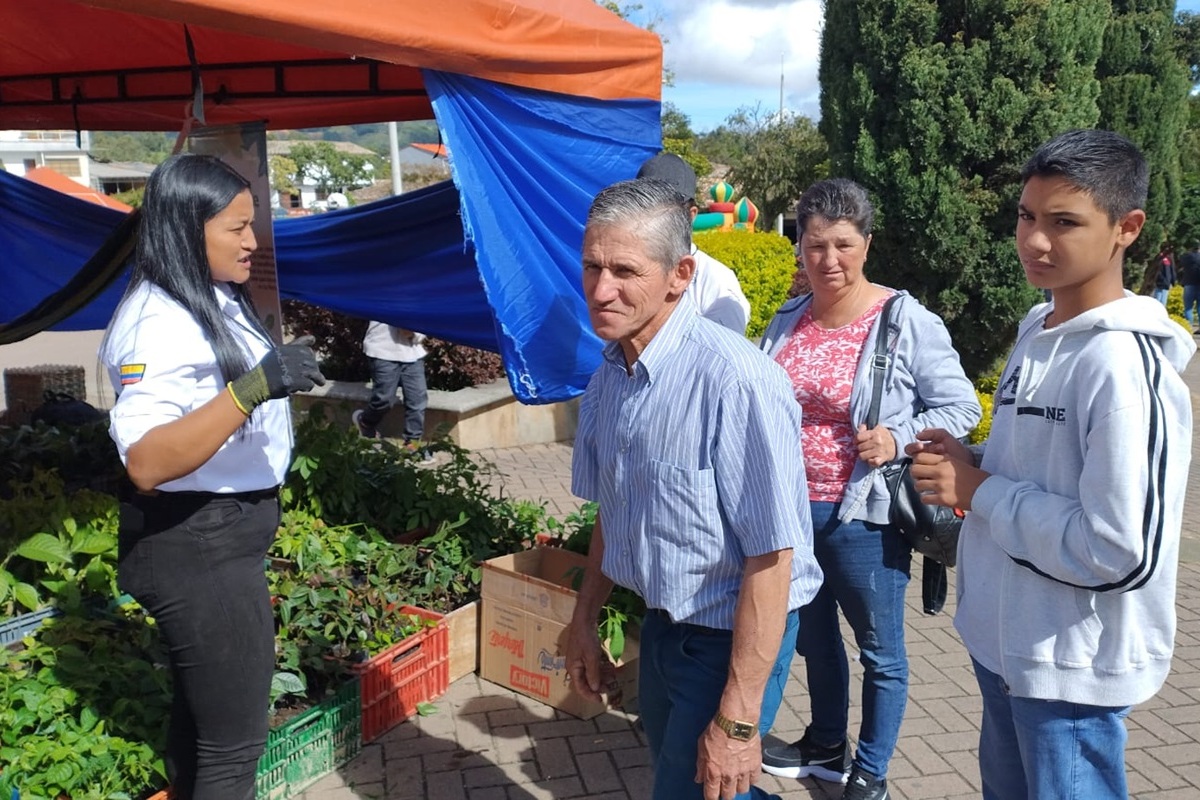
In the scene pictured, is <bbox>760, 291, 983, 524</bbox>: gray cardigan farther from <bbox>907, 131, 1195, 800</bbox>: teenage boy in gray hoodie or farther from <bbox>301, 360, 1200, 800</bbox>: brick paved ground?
<bbox>301, 360, 1200, 800</bbox>: brick paved ground

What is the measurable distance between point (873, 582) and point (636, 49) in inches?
86.3

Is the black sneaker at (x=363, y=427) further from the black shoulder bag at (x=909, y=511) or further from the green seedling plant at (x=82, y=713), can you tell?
the black shoulder bag at (x=909, y=511)

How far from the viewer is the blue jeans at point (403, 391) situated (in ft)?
22.0

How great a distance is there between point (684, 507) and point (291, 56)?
3.01 metres

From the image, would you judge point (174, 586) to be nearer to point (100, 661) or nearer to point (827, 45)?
point (100, 661)

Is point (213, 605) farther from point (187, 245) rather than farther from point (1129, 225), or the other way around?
point (1129, 225)

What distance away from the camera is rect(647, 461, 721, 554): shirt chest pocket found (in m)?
1.81

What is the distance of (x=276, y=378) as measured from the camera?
6.31 feet

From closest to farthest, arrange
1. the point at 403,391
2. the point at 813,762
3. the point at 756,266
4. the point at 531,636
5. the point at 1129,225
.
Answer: the point at 1129,225, the point at 813,762, the point at 531,636, the point at 403,391, the point at 756,266

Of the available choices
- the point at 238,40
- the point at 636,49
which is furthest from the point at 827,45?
the point at 238,40

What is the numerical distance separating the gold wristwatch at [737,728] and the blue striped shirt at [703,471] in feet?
0.60

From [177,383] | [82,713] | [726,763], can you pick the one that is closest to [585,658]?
[726,763]

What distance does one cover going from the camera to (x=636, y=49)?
363 cm

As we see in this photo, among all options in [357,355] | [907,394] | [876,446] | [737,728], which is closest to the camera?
[737,728]
